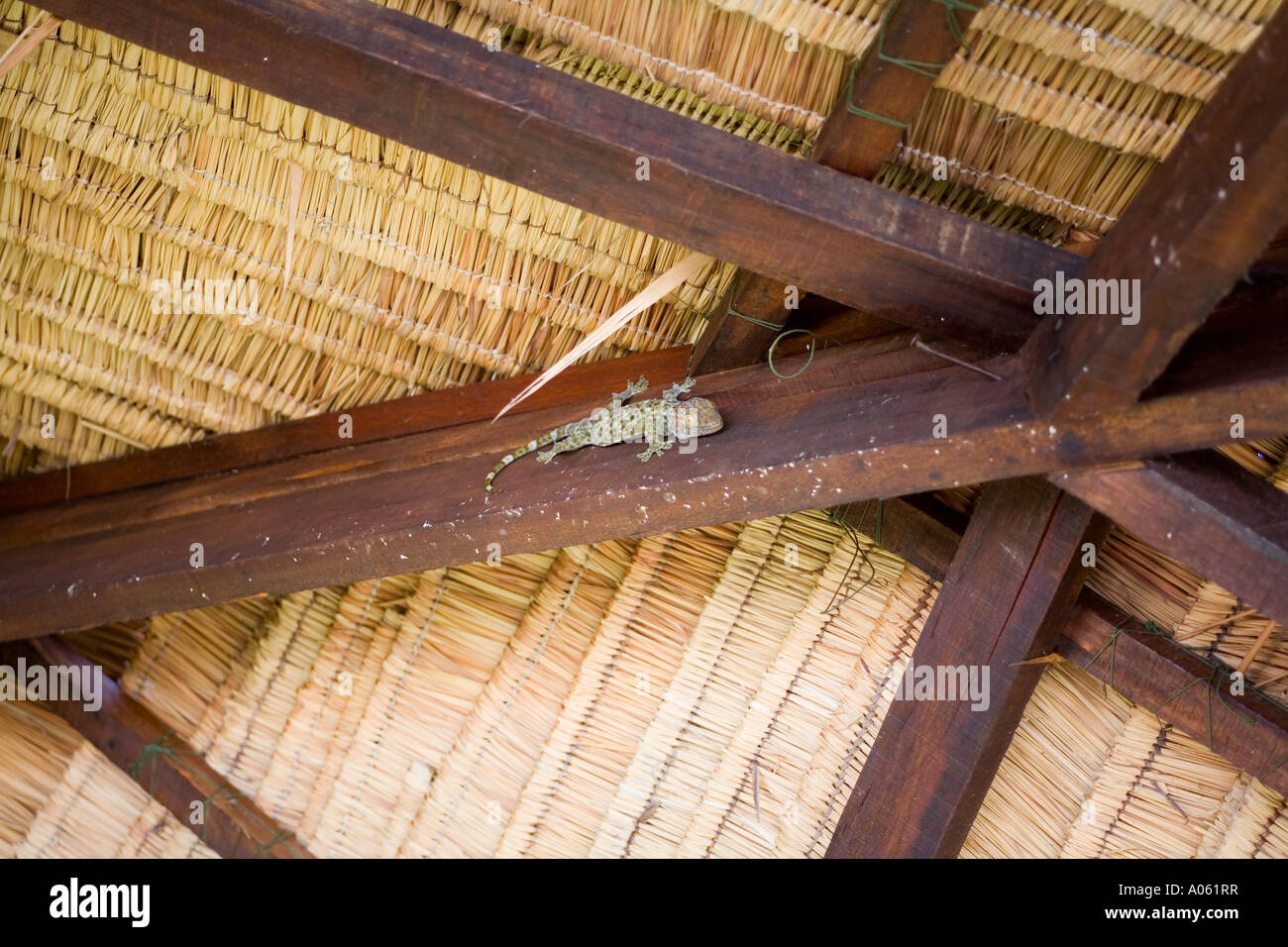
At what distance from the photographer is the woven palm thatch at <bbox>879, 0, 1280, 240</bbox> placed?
77.7 inches

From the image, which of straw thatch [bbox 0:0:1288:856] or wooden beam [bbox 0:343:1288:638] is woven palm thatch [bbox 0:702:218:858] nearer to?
straw thatch [bbox 0:0:1288:856]

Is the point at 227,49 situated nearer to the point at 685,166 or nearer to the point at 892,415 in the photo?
the point at 685,166

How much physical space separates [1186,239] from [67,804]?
3.89m

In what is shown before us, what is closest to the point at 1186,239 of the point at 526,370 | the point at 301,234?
the point at 526,370

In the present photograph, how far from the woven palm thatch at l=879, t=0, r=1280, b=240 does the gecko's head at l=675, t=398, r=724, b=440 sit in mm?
650

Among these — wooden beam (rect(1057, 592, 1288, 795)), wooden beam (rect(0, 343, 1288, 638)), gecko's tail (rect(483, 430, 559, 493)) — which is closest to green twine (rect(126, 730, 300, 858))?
wooden beam (rect(0, 343, 1288, 638))

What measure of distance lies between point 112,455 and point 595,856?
2.03 meters

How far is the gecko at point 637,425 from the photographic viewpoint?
2381 mm

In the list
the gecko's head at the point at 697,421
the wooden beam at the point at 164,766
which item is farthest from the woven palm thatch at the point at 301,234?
the wooden beam at the point at 164,766

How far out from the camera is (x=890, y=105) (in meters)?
1.97

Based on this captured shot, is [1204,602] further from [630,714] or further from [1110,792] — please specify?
[630,714]

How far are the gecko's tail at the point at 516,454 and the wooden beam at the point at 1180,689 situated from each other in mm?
1344

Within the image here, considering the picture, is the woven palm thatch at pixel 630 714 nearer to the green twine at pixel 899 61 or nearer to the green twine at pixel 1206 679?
the green twine at pixel 1206 679
